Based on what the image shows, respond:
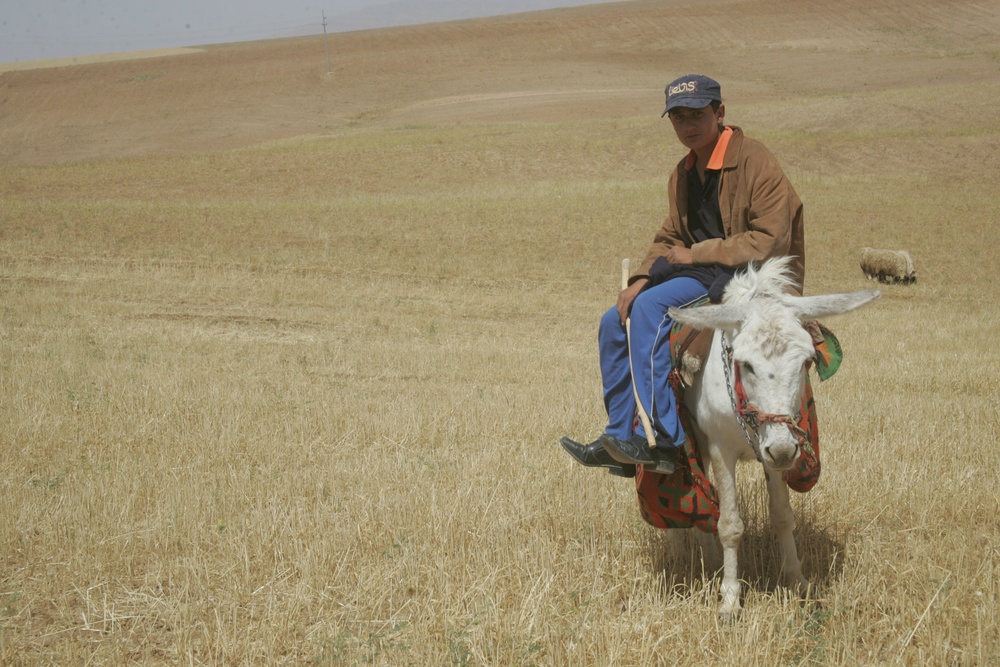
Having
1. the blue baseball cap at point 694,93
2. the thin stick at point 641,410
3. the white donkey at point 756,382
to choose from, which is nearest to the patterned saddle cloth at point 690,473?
the white donkey at point 756,382

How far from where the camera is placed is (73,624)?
4.57 m

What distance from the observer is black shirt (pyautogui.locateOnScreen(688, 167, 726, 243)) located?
5105 mm

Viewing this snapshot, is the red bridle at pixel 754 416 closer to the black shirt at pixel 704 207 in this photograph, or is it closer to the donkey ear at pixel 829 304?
the donkey ear at pixel 829 304

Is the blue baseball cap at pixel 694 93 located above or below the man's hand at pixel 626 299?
above

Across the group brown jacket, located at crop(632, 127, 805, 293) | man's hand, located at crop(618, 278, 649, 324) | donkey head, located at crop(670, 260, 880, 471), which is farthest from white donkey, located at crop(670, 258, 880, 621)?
man's hand, located at crop(618, 278, 649, 324)

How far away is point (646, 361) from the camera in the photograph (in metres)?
4.75

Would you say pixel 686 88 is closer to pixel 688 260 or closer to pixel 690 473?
pixel 688 260

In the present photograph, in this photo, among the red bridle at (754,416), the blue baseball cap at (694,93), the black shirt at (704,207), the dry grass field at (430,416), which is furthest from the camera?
the black shirt at (704,207)

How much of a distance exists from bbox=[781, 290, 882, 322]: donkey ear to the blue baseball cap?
1.36 m

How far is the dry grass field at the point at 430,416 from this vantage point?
14.7 feet

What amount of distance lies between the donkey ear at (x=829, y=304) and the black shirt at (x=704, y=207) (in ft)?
3.45

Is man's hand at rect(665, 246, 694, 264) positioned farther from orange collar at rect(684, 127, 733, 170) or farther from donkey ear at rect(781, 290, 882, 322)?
donkey ear at rect(781, 290, 882, 322)

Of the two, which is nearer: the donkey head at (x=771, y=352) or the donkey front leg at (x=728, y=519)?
the donkey head at (x=771, y=352)

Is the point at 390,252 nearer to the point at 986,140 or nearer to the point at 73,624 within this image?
the point at 73,624
